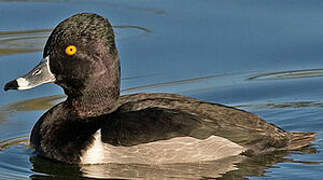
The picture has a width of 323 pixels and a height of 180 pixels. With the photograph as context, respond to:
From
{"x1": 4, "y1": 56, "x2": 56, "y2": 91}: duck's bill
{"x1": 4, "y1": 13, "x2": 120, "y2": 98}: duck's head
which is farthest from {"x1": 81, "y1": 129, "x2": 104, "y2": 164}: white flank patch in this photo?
{"x1": 4, "y1": 56, "x2": 56, "y2": 91}: duck's bill

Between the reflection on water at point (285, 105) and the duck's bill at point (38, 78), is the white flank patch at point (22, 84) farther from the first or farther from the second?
the reflection on water at point (285, 105)

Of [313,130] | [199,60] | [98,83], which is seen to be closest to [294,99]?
[313,130]

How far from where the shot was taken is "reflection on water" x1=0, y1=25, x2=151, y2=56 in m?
13.9

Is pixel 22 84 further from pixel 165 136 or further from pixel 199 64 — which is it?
pixel 199 64

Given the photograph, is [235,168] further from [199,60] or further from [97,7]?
[97,7]

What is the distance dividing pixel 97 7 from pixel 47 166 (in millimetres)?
5393

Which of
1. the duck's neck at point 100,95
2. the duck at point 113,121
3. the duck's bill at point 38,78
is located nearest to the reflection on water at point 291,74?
the duck at point 113,121

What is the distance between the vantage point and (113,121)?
32.3 ft

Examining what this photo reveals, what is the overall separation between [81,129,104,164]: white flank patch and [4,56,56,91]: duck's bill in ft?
2.95

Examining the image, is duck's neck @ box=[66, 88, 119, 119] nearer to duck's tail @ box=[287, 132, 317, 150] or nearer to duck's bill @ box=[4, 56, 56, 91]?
duck's bill @ box=[4, 56, 56, 91]

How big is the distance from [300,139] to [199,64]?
3.22m

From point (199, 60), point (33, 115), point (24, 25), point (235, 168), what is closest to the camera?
point (235, 168)

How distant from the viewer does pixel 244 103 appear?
39.0 ft

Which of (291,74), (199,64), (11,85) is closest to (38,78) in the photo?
(11,85)
